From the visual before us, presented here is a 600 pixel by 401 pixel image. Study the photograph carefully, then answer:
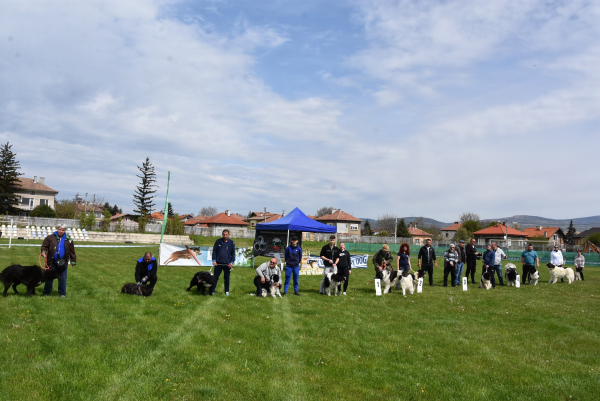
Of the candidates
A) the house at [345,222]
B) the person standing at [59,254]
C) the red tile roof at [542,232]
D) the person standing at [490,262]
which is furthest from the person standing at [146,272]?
the red tile roof at [542,232]

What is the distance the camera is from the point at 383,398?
4672 millimetres

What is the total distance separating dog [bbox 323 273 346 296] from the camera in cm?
1219

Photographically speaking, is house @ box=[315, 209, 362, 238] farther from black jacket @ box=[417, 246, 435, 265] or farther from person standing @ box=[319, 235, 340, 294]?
person standing @ box=[319, 235, 340, 294]

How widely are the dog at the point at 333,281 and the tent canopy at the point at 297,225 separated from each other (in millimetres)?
7618

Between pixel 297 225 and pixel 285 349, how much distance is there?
1380cm

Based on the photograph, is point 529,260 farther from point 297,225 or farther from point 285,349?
point 285,349

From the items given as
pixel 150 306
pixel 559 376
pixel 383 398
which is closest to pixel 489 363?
pixel 559 376

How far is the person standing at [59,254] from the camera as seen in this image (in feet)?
31.2

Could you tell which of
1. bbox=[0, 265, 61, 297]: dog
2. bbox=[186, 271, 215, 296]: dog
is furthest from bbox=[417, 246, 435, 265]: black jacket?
bbox=[0, 265, 61, 297]: dog

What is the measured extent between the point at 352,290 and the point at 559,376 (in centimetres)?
832

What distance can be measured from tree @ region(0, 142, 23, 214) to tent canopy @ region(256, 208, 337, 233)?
5513 cm

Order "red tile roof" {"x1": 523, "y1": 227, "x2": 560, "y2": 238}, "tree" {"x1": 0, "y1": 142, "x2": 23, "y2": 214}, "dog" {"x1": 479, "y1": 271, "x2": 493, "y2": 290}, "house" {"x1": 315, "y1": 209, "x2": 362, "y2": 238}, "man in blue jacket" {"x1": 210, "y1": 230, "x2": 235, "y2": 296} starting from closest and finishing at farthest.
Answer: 1. "man in blue jacket" {"x1": 210, "y1": 230, "x2": 235, "y2": 296}
2. "dog" {"x1": 479, "y1": 271, "x2": 493, "y2": 290}
3. "tree" {"x1": 0, "y1": 142, "x2": 23, "y2": 214}
4. "red tile roof" {"x1": 523, "y1": 227, "x2": 560, "y2": 238}
5. "house" {"x1": 315, "y1": 209, "x2": 362, "y2": 238}

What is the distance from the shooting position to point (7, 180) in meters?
59.4

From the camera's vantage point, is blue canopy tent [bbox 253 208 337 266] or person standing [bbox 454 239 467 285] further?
blue canopy tent [bbox 253 208 337 266]
